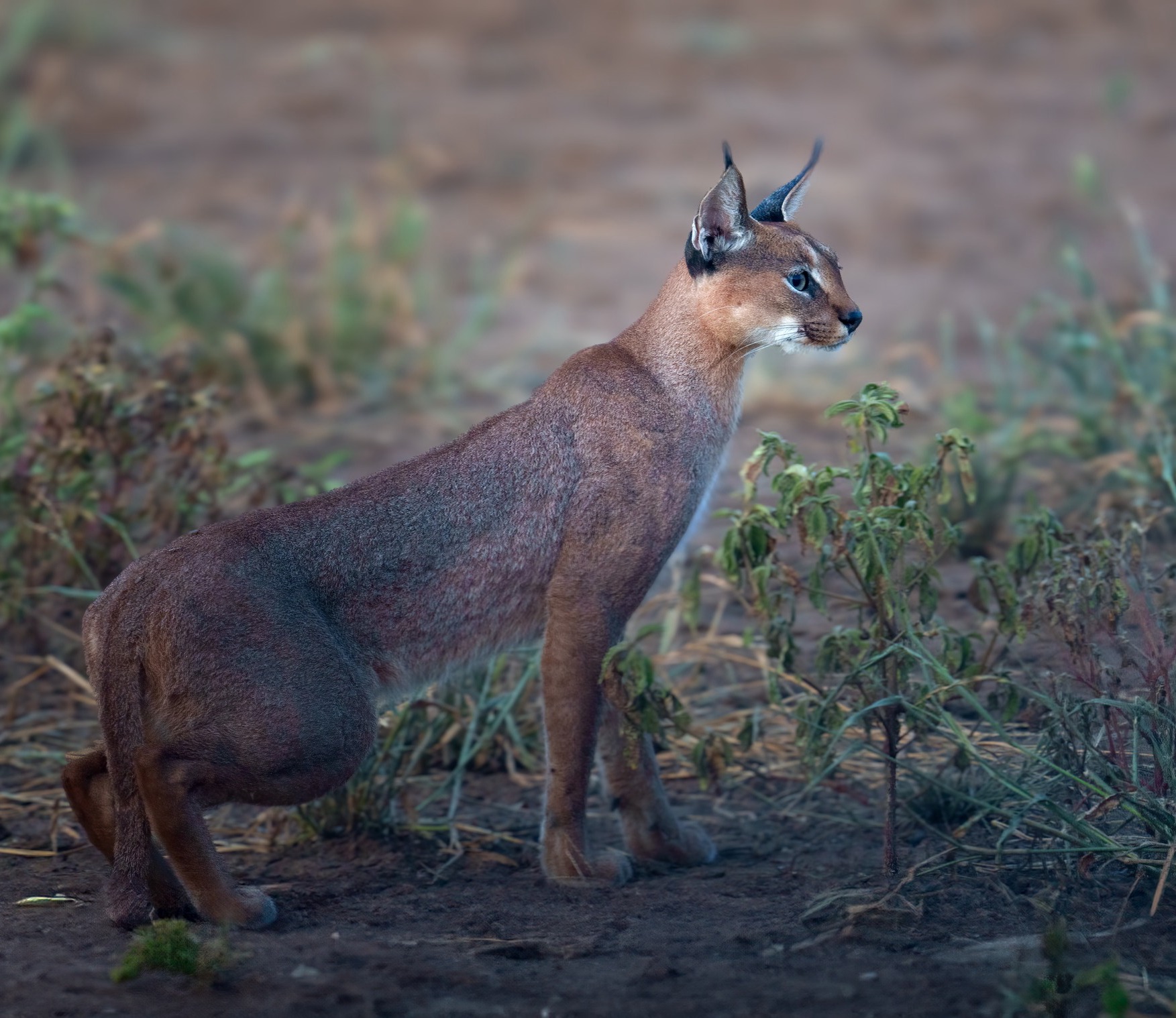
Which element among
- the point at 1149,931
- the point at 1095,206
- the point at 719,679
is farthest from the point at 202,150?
the point at 1149,931

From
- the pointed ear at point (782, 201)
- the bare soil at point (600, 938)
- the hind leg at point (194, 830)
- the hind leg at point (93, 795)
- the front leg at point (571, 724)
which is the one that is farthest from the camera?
the pointed ear at point (782, 201)

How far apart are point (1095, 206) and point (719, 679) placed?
341cm

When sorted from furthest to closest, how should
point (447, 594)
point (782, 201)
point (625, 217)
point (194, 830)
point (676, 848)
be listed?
point (625, 217) < point (782, 201) < point (676, 848) < point (447, 594) < point (194, 830)

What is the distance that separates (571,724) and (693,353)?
1199 mm

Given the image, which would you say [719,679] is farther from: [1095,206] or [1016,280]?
[1016,280]

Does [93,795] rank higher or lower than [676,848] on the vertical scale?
higher

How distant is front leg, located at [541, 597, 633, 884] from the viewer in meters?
4.42

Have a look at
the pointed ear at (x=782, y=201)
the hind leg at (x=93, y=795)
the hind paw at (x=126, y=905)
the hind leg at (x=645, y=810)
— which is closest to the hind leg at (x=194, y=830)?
the hind paw at (x=126, y=905)

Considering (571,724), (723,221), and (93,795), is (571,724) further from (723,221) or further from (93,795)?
(723,221)

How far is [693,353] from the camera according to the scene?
473 centimetres

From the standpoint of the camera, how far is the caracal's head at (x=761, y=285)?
15.1ft

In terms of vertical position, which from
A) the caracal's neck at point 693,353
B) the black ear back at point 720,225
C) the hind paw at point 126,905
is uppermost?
the black ear back at point 720,225

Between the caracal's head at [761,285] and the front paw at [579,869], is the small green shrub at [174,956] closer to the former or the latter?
the front paw at [579,869]

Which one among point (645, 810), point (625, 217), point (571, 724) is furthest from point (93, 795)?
point (625, 217)
